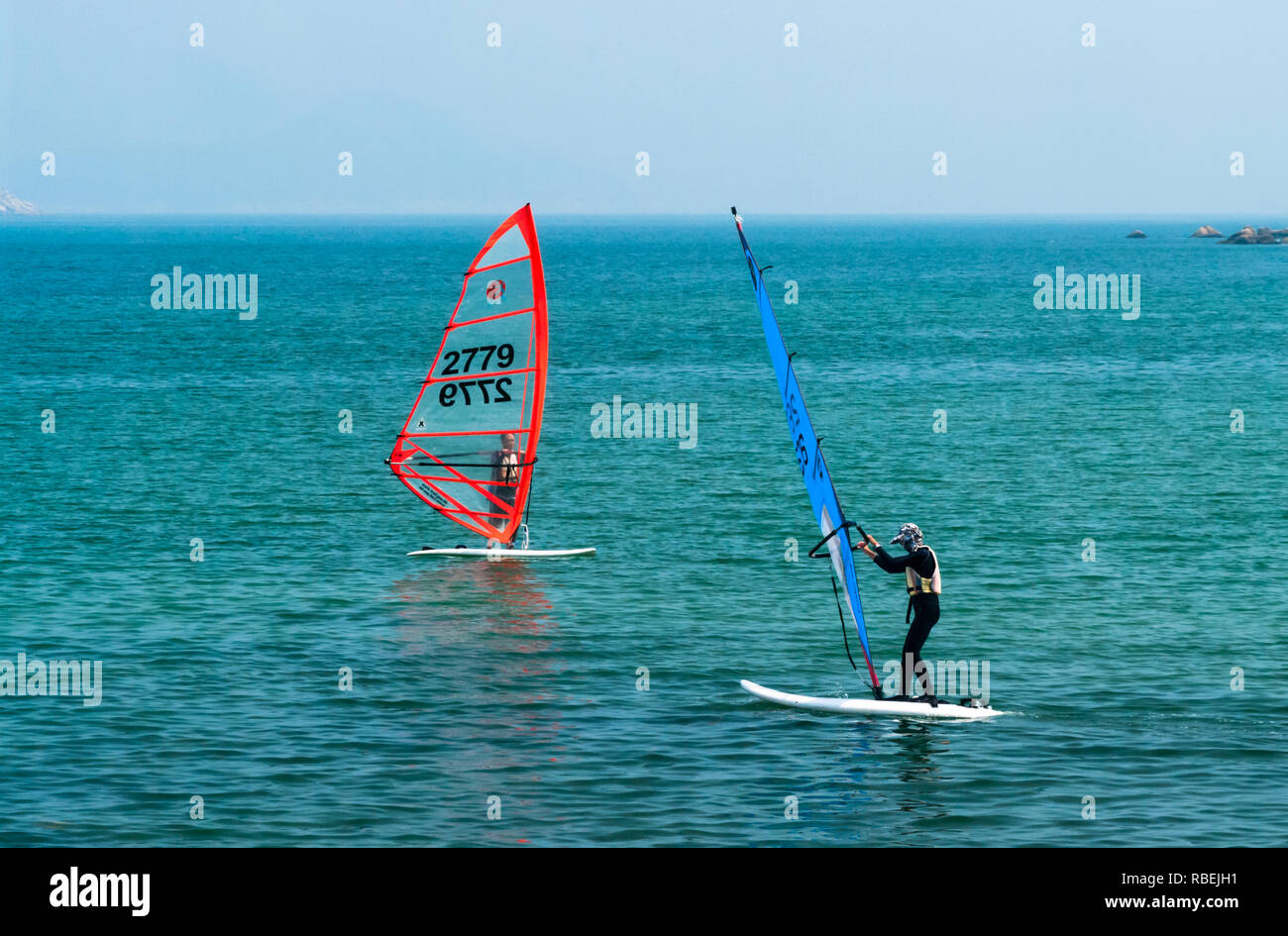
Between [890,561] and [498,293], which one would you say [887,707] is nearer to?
[890,561]

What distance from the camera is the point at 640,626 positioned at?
3334cm

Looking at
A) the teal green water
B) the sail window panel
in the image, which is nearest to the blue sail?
the teal green water

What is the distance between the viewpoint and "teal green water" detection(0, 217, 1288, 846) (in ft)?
72.4

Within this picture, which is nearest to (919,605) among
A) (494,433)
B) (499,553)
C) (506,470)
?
(506,470)

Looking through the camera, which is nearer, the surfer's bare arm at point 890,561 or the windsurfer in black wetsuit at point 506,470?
the surfer's bare arm at point 890,561

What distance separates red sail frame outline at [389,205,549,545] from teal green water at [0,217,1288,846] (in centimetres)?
185

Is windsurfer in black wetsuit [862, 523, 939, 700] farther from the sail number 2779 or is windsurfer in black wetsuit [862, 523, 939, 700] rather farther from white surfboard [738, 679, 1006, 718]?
the sail number 2779

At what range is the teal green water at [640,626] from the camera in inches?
869

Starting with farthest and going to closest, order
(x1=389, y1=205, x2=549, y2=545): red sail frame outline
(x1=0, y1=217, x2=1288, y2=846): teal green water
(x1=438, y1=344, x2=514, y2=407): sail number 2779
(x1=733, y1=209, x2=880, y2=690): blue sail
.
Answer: (x1=438, y1=344, x2=514, y2=407): sail number 2779 → (x1=389, y1=205, x2=549, y2=545): red sail frame outline → (x1=733, y1=209, x2=880, y2=690): blue sail → (x1=0, y1=217, x2=1288, y2=846): teal green water

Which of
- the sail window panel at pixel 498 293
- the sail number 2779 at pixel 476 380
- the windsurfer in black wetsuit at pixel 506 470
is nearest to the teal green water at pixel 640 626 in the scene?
the windsurfer in black wetsuit at pixel 506 470

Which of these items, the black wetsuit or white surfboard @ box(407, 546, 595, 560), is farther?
white surfboard @ box(407, 546, 595, 560)

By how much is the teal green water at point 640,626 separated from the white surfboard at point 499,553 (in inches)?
36.8

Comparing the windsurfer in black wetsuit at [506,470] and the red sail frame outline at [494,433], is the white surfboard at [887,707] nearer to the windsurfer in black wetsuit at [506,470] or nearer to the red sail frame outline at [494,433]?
the red sail frame outline at [494,433]
